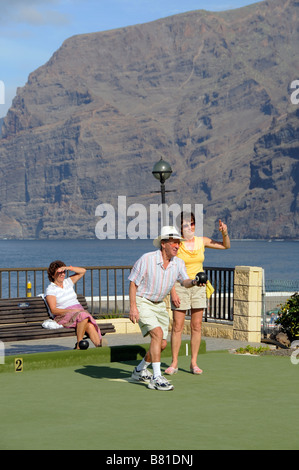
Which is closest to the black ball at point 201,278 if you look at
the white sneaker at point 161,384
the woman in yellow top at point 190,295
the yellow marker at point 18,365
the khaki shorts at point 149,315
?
the khaki shorts at point 149,315

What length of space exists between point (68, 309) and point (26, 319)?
201 cm

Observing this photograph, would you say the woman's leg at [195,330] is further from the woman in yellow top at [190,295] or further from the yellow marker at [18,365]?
the yellow marker at [18,365]

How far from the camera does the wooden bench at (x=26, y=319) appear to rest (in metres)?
12.1

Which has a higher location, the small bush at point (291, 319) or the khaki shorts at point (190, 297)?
the khaki shorts at point (190, 297)

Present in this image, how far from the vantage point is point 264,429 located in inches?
270

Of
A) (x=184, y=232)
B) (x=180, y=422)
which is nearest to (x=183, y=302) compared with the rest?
(x=184, y=232)

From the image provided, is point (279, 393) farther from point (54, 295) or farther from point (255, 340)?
point (255, 340)

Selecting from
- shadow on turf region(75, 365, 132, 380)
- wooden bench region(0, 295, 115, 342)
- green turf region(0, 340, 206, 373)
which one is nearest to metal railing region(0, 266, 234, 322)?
wooden bench region(0, 295, 115, 342)

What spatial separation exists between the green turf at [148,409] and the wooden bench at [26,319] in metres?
1.57

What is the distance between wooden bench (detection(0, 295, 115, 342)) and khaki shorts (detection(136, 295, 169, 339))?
3.28m

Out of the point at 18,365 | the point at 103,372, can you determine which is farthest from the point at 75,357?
the point at 18,365

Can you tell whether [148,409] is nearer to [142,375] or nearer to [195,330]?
[142,375]

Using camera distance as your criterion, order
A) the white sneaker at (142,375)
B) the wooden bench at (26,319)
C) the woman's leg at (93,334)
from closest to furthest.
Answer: the white sneaker at (142,375), the woman's leg at (93,334), the wooden bench at (26,319)

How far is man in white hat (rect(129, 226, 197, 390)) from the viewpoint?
29.0ft
